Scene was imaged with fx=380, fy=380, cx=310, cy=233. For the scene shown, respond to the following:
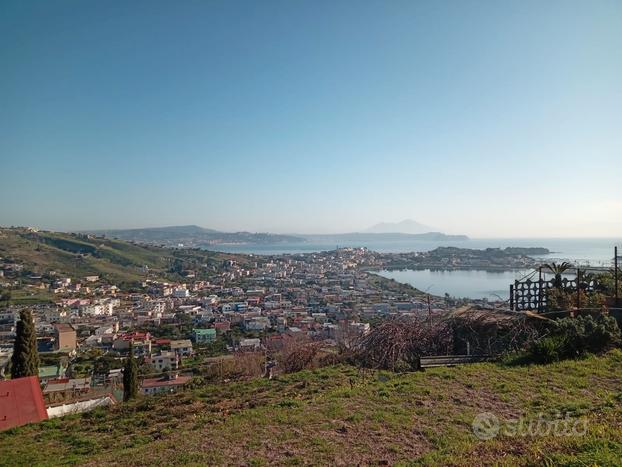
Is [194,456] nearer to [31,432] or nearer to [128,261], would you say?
[31,432]

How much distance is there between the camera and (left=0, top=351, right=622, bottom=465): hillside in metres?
3.14

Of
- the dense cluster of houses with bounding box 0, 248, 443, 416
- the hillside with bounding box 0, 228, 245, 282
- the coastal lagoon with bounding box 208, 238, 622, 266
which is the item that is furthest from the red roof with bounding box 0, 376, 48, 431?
the hillside with bounding box 0, 228, 245, 282

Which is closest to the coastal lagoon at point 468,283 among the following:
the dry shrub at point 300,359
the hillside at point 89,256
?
the dry shrub at point 300,359

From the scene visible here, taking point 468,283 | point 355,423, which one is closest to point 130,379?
point 355,423

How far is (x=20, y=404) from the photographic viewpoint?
21.3 ft

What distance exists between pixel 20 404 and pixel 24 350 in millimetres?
6680

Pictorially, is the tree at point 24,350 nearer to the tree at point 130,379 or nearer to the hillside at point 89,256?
the tree at point 130,379

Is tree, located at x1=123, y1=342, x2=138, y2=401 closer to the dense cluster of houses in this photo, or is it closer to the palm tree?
the dense cluster of houses

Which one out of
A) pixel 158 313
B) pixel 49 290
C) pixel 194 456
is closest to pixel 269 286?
pixel 158 313

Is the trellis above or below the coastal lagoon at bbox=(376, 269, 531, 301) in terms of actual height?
above

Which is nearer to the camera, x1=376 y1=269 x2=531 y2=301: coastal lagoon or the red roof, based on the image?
the red roof

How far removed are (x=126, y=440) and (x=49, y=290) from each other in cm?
5092

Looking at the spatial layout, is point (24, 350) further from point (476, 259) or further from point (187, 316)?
point (476, 259)

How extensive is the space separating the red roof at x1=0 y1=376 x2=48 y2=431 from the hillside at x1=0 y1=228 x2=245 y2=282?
2097 inches
